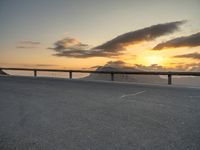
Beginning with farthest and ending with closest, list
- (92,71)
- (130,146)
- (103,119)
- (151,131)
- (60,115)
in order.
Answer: (92,71), (60,115), (103,119), (151,131), (130,146)

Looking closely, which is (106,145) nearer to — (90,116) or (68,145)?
(68,145)

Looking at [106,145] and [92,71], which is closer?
[106,145]

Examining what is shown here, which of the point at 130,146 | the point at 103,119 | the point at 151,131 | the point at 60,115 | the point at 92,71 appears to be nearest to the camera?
the point at 130,146

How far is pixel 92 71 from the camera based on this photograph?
72.2 ft

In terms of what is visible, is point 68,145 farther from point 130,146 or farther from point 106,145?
point 130,146

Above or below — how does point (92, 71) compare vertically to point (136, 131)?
above

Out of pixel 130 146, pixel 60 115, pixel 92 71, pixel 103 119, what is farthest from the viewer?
pixel 92 71

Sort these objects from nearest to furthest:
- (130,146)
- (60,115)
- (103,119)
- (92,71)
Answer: (130,146)
(103,119)
(60,115)
(92,71)

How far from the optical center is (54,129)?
18.1ft

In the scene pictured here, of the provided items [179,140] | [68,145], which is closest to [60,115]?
[68,145]

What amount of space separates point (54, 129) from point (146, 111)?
295 centimetres

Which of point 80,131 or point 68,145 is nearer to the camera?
point 68,145

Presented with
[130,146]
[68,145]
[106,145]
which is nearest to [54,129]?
[68,145]

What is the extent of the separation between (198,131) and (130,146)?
181 centimetres
